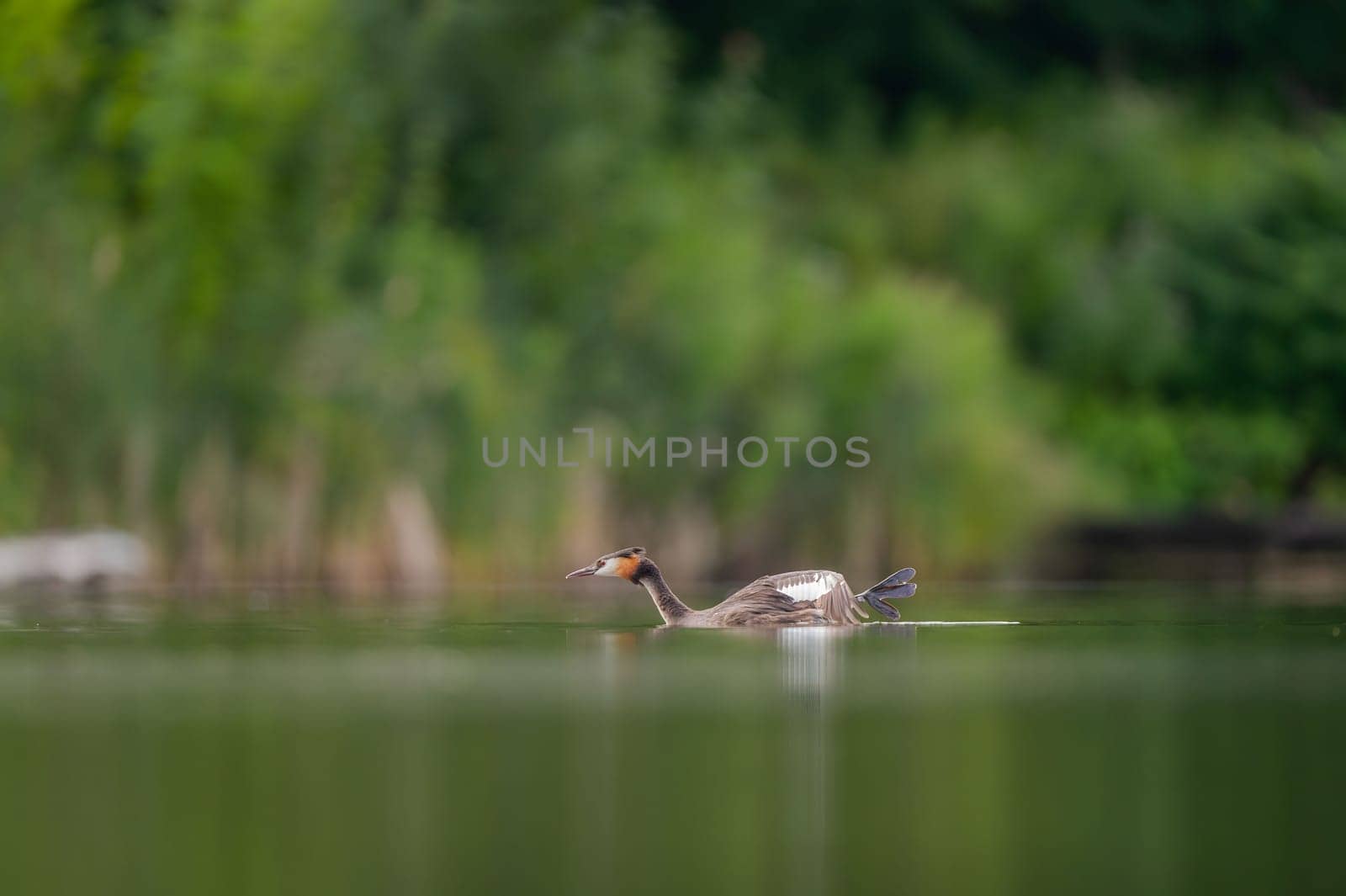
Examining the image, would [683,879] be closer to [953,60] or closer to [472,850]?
[472,850]

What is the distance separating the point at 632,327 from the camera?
19.0 metres

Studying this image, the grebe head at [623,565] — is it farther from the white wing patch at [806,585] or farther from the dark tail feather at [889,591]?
the dark tail feather at [889,591]

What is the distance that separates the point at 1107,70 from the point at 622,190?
13142mm

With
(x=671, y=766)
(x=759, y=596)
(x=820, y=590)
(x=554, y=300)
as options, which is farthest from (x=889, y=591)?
(x=554, y=300)

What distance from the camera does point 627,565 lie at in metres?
11.7

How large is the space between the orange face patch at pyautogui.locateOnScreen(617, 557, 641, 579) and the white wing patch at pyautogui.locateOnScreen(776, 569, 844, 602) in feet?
2.27

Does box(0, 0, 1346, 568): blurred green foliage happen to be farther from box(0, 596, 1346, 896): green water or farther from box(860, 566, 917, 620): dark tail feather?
box(0, 596, 1346, 896): green water

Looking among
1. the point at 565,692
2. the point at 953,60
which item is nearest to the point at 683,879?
the point at 565,692

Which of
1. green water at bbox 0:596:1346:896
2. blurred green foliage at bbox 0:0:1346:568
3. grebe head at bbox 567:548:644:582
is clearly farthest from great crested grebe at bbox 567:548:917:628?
blurred green foliage at bbox 0:0:1346:568

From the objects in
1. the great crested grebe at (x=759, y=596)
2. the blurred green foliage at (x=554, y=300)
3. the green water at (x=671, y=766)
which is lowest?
the green water at (x=671, y=766)

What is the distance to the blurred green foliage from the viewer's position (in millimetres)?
16625

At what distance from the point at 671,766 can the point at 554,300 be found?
41.4 feet

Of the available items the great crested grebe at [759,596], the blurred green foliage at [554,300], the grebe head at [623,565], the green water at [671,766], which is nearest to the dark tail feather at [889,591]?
the great crested grebe at [759,596]

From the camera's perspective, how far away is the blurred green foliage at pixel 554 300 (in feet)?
54.5
